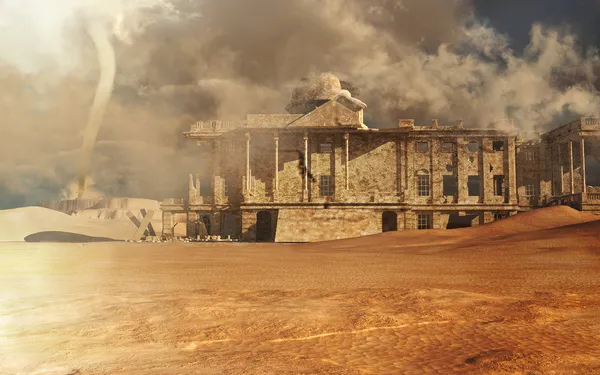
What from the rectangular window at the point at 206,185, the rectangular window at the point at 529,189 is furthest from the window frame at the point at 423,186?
the rectangular window at the point at 206,185

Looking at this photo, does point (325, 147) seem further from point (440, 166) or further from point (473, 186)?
point (473, 186)

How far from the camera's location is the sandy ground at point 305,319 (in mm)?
6309

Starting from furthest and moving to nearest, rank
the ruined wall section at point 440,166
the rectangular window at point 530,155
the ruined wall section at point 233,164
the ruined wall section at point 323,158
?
the rectangular window at point 530,155, the ruined wall section at point 440,166, the ruined wall section at point 233,164, the ruined wall section at point 323,158

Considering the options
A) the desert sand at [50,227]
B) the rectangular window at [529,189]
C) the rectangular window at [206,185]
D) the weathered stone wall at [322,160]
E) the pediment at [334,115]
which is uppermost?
the pediment at [334,115]

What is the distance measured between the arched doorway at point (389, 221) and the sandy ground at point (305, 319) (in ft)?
73.8

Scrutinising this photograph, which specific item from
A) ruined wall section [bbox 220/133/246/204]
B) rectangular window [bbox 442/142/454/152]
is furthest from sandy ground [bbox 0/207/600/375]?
rectangular window [bbox 442/142/454/152]

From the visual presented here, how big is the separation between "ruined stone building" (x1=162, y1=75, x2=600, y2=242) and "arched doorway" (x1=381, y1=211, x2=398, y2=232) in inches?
3.6

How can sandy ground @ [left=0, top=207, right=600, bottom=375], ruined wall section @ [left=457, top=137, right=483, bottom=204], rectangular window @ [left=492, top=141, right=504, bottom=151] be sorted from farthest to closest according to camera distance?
rectangular window @ [left=492, top=141, right=504, bottom=151] → ruined wall section @ [left=457, top=137, right=483, bottom=204] → sandy ground @ [left=0, top=207, right=600, bottom=375]

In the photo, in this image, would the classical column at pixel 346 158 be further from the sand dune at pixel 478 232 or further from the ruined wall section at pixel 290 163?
the sand dune at pixel 478 232

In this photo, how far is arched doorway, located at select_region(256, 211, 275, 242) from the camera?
41625 mm

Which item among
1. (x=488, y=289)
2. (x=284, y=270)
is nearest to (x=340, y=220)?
(x=284, y=270)

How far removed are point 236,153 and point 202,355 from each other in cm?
3749

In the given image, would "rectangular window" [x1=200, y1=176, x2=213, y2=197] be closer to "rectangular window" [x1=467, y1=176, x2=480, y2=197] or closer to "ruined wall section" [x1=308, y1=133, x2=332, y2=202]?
"ruined wall section" [x1=308, y1=133, x2=332, y2=202]

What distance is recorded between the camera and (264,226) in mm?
42531
